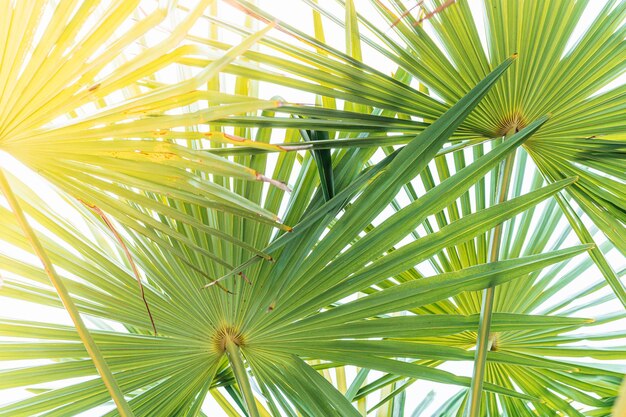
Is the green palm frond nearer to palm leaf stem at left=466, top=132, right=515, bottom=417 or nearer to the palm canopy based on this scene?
the palm canopy

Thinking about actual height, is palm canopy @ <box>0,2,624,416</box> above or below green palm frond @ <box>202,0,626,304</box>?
below

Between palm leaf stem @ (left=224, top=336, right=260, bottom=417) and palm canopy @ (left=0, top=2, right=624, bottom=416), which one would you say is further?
palm leaf stem @ (left=224, top=336, right=260, bottom=417)

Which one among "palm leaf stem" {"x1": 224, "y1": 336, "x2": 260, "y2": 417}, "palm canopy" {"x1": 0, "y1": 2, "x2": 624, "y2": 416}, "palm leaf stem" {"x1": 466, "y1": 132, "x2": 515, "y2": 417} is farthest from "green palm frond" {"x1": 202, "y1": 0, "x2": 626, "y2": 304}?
"palm leaf stem" {"x1": 224, "y1": 336, "x2": 260, "y2": 417}

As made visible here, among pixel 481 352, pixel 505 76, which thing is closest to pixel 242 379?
pixel 481 352

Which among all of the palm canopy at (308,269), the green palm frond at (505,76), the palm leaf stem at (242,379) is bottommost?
the palm leaf stem at (242,379)

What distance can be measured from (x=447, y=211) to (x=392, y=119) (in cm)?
55

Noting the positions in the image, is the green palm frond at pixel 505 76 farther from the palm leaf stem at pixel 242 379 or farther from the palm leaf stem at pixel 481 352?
the palm leaf stem at pixel 242 379

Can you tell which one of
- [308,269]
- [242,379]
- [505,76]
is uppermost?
[505,76]

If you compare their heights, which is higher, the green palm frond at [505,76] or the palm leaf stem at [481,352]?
the green palm frond at [505,76]

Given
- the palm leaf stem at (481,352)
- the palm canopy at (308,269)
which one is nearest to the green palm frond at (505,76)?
the palm canopy at (308,269)

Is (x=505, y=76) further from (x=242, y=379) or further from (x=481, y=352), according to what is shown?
(x=242, y=379)

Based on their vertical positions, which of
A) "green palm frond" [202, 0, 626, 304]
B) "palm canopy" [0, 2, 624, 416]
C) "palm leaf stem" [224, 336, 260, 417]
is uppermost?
"green palm frond" [202, 0, 626, 304]

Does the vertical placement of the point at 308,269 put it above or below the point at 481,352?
above

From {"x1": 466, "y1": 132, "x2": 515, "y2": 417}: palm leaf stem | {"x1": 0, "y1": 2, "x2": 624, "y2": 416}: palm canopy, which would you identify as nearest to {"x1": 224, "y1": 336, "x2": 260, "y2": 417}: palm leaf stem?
{"x1": 0, "y1": 2, "x2": 624, "y2": 416}: palm canopy
